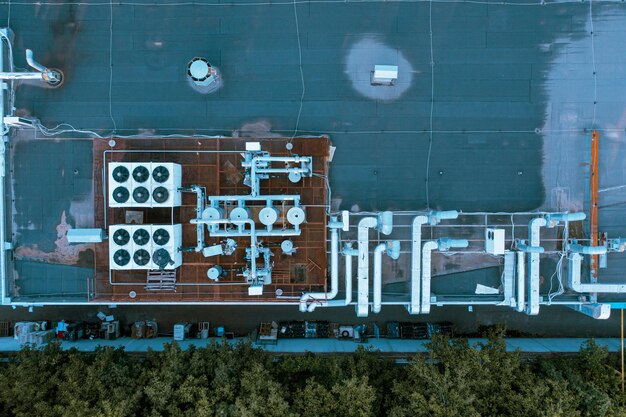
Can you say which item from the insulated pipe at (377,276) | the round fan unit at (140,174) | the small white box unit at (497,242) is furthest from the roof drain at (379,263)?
the round fan unit at (140,174)

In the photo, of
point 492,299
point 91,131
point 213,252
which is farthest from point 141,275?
point 492,299

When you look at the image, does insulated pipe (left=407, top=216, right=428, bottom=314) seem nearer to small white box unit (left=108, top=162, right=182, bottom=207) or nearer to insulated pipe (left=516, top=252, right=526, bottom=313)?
insulated pipe (left=516, top=252, right=526, bottom=313)

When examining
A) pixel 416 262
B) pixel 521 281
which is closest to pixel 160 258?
pixel 416 262

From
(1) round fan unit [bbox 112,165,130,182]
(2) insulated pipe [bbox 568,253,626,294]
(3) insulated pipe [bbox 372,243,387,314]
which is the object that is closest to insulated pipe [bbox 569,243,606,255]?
(2) insulated pipe [bbox 568,253,626,294]

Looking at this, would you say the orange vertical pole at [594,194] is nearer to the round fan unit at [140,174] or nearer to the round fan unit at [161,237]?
the round fan unit at [161,237]

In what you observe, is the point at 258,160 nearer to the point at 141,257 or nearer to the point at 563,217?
the point at 141,257
